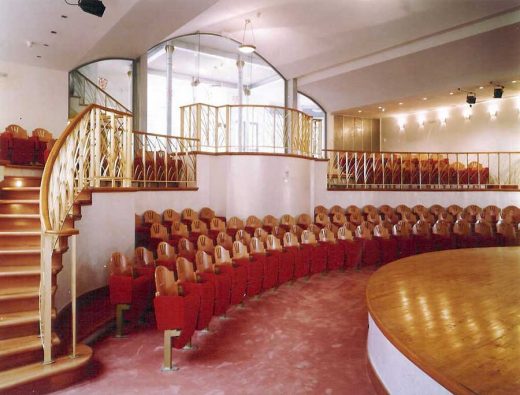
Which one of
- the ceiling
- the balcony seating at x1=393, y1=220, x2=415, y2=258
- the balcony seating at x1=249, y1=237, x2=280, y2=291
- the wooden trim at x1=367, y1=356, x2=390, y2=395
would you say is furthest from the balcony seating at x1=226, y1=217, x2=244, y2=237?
the wooden trim at x1=367, y1=356, x2=390, y2=395

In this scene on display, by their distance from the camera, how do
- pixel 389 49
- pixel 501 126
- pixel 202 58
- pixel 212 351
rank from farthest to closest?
pixel 202 58, pixel 501 126, pixel 389 49, pixel 212 351

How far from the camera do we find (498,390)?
6.34 feet

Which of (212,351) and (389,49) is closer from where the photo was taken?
(212,351)

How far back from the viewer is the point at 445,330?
8.98 ft

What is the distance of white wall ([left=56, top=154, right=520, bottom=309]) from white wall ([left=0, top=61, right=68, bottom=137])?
3749 mm

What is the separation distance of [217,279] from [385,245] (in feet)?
14.1

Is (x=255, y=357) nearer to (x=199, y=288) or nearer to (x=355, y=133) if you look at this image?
(x=199, y=288)

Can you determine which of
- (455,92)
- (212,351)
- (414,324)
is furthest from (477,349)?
(455,92)

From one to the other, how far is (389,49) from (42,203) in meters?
9.70

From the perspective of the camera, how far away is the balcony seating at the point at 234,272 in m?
4.62

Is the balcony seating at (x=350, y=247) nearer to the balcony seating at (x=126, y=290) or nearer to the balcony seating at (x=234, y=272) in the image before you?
the balcony seating at (x=234, y=272)

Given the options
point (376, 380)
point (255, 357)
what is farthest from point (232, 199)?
point (376, 380)

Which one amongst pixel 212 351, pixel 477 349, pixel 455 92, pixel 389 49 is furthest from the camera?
pixel 455 92

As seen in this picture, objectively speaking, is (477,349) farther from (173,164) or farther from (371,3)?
(371,3)
